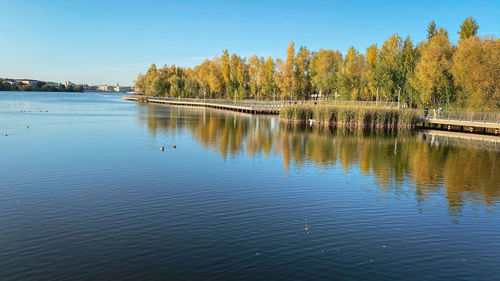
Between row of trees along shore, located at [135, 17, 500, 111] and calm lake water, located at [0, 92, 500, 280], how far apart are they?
94.9ft

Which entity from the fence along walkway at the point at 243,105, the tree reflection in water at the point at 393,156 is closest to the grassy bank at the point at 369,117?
the tree reflection in water at the point at 393,156

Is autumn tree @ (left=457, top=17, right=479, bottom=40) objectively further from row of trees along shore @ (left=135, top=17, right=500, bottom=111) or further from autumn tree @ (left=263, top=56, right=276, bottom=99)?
autumn tree @ (left=263, top=56, right=276, bottom=99)

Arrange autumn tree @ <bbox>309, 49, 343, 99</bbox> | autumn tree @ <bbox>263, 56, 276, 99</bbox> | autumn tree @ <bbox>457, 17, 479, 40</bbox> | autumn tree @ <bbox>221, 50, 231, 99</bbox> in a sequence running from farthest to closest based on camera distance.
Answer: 1. autumn tree @ <bbox>221, 50, 231, 99</bbox>
2. autumn tree @ <bbox>263, 56, 276, 99</bbox>
3. autumn tree @ <bbox>309, 49, 343, 99</bbox>
4. autumn tree @ <bbox>457, 17, 479, 40</bbox>

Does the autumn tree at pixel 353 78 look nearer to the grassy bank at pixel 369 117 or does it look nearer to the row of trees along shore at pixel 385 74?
the row of trees along shore at pixel 385 74

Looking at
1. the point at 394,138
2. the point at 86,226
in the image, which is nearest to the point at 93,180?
the point at 86,226

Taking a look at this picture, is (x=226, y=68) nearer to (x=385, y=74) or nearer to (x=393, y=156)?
(x=385, y=74)

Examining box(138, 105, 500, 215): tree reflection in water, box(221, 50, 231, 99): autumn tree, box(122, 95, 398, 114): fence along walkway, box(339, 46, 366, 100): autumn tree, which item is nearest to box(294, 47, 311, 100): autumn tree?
box(122, 95, 398, 114): fence along walkway

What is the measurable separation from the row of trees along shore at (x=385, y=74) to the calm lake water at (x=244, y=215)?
Result: 1139 inches

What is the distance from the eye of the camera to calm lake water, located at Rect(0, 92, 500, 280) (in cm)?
1185

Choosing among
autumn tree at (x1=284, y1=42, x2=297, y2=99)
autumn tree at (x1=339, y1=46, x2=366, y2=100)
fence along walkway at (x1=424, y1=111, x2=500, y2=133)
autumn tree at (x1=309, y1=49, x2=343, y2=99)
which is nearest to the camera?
fence along walkway at (x1=424, y1=111, x2=500, y2=133)

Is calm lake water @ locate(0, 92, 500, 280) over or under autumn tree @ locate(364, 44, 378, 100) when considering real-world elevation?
under

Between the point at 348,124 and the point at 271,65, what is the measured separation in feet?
167

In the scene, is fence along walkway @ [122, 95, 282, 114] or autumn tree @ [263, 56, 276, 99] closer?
fence along walkway @ [122, 95, 282, 114]

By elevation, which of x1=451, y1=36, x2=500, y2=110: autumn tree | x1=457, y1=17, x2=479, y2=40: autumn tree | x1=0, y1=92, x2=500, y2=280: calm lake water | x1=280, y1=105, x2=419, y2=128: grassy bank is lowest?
x1=0, y1=92, x2=500, y2=280: calm lake water
